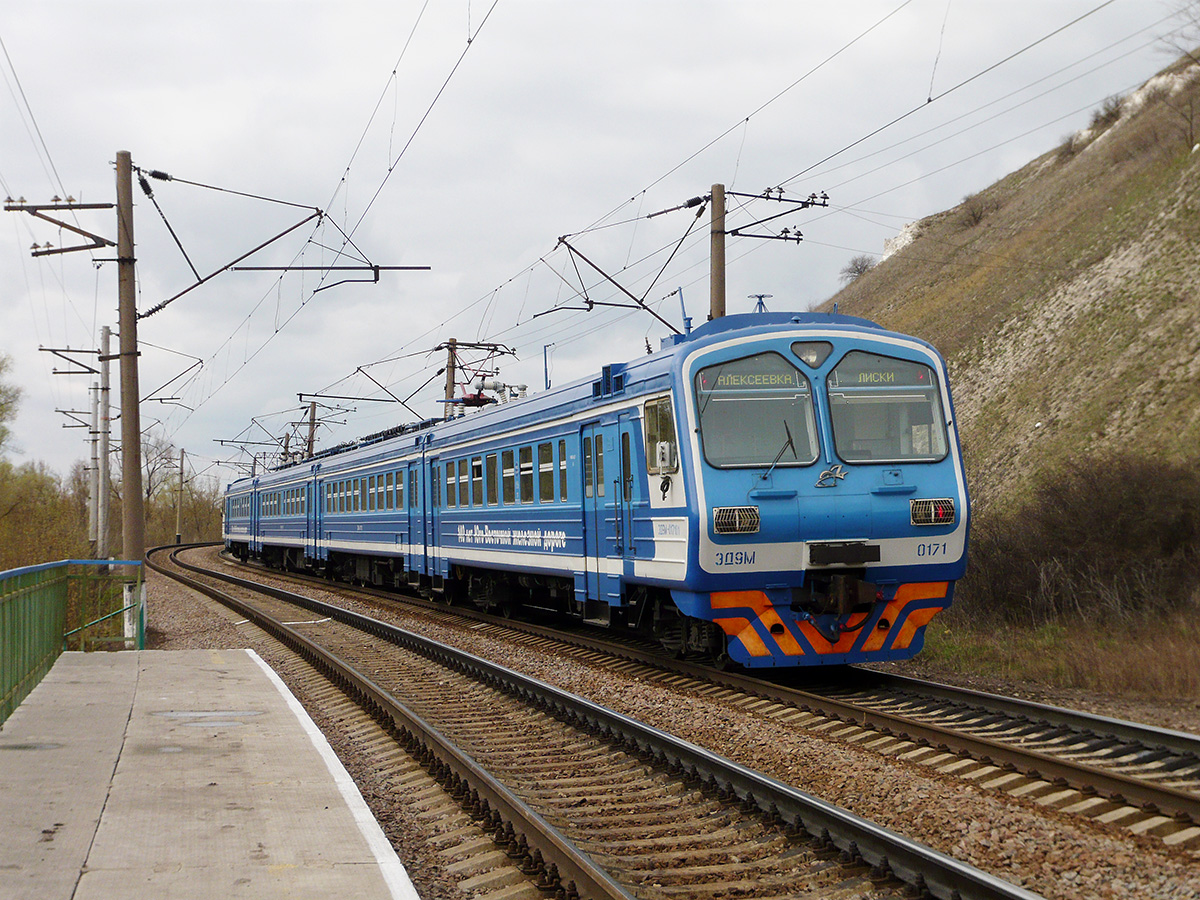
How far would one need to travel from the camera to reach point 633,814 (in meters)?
6.53

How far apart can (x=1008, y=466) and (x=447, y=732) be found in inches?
906

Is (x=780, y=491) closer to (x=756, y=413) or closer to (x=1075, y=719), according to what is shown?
(x=756, y=413)

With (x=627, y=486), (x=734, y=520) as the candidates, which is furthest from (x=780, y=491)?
(x=627, y=486)

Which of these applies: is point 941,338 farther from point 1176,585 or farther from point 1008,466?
point 1176,585

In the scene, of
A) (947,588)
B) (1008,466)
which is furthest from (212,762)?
(1008,466)

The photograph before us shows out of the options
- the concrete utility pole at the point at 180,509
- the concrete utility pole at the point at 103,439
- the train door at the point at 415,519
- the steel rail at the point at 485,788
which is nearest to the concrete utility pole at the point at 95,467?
the concrete utility pole at the point at 103,439

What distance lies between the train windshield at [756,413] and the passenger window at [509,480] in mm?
5901

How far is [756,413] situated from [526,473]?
18.0 ft

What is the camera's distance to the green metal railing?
8.69 meters

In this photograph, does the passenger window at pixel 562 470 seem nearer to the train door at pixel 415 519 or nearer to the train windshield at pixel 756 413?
the train windshield at pixel 756 413

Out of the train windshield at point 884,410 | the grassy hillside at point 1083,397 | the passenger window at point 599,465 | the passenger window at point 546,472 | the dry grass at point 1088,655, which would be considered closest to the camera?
the dry grass at point 1088,655

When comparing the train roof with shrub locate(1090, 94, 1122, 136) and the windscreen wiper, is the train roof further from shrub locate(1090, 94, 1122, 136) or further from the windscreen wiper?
shrub locate(1090, 94, 1122, 136)

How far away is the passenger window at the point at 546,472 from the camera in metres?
14.3

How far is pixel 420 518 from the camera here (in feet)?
70.3
